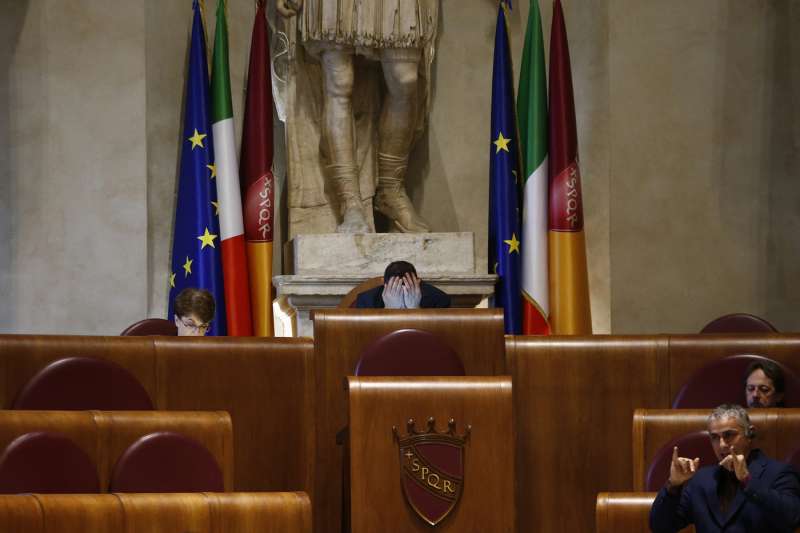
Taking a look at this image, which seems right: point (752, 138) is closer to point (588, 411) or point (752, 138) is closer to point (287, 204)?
point (287, 204)

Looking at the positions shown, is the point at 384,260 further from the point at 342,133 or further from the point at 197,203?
the point at 197,203

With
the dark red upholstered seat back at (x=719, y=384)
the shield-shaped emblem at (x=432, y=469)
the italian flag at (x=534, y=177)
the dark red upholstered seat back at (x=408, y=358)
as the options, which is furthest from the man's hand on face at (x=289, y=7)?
the shield-shaped emblem at (x=432, y=469)

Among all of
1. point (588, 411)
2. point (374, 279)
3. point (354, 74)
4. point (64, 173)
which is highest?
point (354, 74)

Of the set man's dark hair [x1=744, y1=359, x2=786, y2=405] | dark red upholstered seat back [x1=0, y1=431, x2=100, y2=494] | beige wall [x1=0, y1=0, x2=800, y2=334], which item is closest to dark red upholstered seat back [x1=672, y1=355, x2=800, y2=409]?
man's dark hair [x1=744, y1=359, x2=786, y2=405]

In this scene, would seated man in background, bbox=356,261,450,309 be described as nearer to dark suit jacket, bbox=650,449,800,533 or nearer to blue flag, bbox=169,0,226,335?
blue flag, bbox=169,0,226,335

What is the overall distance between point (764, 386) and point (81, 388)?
2148mm

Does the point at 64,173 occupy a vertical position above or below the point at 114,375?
above

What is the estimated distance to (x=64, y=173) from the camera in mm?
7719

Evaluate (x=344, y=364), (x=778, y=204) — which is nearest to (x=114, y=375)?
(x=344, y=364)

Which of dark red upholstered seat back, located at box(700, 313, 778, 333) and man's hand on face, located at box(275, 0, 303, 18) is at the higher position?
man's hand on face, located at box(275, 0, 303, 18)

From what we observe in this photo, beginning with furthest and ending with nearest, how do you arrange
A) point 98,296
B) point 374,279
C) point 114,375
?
1. point 98,296
2. point 374,279
3. point 114,375

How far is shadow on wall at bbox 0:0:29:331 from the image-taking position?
25.2 ft

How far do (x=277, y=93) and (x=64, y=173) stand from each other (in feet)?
3.72

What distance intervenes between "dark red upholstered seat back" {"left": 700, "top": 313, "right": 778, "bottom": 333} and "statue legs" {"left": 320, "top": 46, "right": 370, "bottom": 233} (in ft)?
6.70
